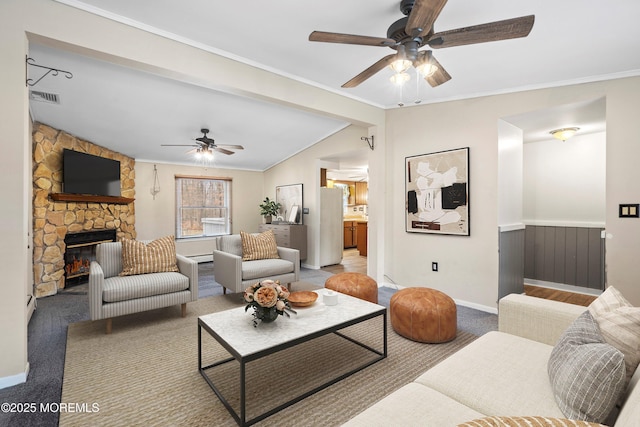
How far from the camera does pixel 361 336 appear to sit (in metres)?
2.87

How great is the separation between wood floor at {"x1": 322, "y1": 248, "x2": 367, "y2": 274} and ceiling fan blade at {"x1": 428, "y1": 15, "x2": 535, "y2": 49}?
4454mm

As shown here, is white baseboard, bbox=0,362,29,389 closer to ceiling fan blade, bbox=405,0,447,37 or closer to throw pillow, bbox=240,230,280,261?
throw pillow, bbox=240,230,280,261

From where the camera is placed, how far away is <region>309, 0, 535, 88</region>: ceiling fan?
1.65 m

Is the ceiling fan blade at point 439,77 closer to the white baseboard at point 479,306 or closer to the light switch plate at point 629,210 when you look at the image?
the light switch plate at point 629,210

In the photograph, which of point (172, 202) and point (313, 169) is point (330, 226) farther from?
point (172, 202)

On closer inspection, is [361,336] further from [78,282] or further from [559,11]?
[78,282]

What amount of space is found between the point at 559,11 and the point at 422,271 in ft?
9.97

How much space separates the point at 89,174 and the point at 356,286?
4.44m

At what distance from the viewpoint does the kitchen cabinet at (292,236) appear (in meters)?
5.98

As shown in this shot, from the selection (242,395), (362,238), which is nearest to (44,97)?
(242,395)

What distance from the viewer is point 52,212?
4.23m

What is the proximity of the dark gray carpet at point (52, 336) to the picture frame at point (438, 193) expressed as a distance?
41.1 inches

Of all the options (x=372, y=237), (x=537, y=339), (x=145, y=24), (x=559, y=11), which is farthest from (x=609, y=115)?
(x=145, y=24)

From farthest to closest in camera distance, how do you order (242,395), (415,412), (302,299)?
(302,299) → (242,395) → (415,412)
